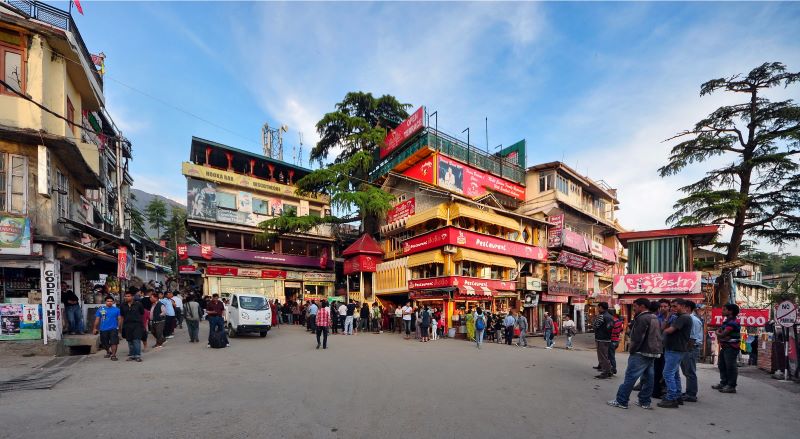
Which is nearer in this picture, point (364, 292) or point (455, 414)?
point (455, 414)

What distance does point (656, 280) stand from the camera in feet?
52.2

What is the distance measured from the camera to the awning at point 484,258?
23.6 meters

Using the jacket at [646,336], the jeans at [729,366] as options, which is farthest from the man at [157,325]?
the jeans at [729,366]

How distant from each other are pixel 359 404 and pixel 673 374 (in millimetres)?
5168

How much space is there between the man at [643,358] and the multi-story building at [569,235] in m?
24.0

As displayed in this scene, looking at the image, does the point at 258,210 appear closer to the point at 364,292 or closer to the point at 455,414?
the point at 364,292

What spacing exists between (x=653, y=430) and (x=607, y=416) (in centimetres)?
66

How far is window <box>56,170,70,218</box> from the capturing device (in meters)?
12.5

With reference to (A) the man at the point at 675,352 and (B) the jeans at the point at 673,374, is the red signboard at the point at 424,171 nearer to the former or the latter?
(A) the man at the point at 675,352

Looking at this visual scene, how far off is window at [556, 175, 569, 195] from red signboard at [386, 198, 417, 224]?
Result: 1261cm

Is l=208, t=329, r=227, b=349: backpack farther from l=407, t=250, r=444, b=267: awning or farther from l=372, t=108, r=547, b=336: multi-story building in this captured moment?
l=407, t=250, r=444, b=267: awning

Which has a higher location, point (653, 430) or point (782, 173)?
point (782, 173)

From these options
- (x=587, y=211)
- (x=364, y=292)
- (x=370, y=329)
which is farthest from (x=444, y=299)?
A: (x=587, y=211)

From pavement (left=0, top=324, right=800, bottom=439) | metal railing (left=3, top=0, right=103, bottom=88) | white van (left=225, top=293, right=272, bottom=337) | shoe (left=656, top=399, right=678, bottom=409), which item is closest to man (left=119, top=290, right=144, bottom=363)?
pavement (left=0, top=324, right=800, bottom=439)
